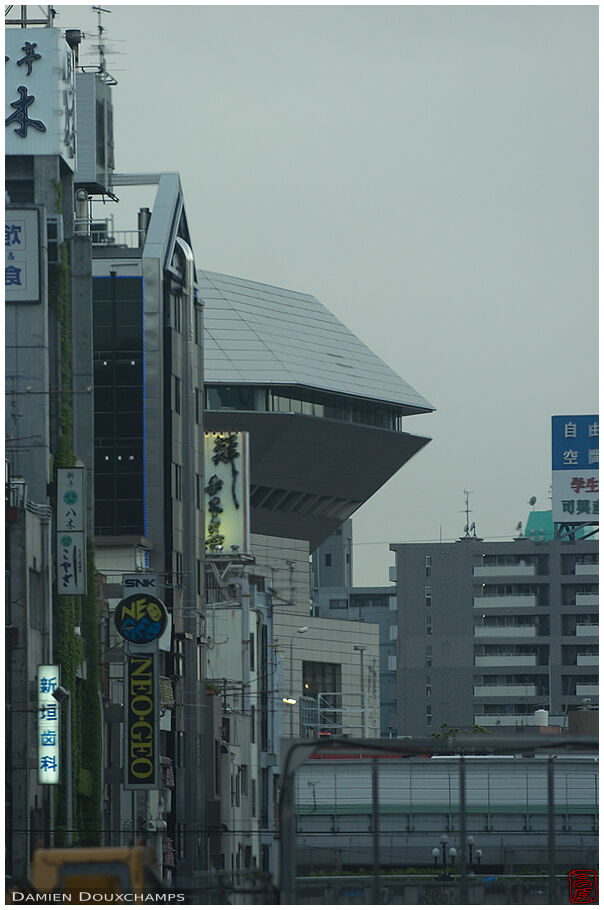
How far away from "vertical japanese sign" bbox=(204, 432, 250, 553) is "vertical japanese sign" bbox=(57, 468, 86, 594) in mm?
46891

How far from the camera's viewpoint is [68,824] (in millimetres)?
66188

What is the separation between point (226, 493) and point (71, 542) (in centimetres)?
4845

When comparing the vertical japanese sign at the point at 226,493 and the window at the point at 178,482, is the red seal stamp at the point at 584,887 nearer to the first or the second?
the window at the point at 178,482

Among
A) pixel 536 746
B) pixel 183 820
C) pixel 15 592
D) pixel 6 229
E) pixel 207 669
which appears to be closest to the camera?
pixel 536 746

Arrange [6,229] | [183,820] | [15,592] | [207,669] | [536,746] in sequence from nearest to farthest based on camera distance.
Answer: [536,746] → [15,592] → [6,229] → [183,820] → [207,669]

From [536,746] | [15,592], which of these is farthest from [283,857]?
[15,592]

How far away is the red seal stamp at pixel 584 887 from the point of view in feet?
152

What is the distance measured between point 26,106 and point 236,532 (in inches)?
1734

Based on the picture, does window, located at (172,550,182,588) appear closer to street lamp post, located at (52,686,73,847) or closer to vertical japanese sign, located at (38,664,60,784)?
street lamp post, located at (52,686,73,847)

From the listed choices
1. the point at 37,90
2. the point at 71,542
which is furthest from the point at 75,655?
the point at 37,90

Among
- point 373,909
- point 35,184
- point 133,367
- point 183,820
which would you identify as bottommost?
point 183,820

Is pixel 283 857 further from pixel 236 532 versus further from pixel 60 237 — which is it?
pixel 236 532

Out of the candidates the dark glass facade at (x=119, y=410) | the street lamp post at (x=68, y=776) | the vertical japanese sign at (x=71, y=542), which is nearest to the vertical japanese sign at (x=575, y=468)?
the dark glass facade at (x=119, y=410)

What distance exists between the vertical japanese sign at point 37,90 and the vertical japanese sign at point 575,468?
86836 mm
